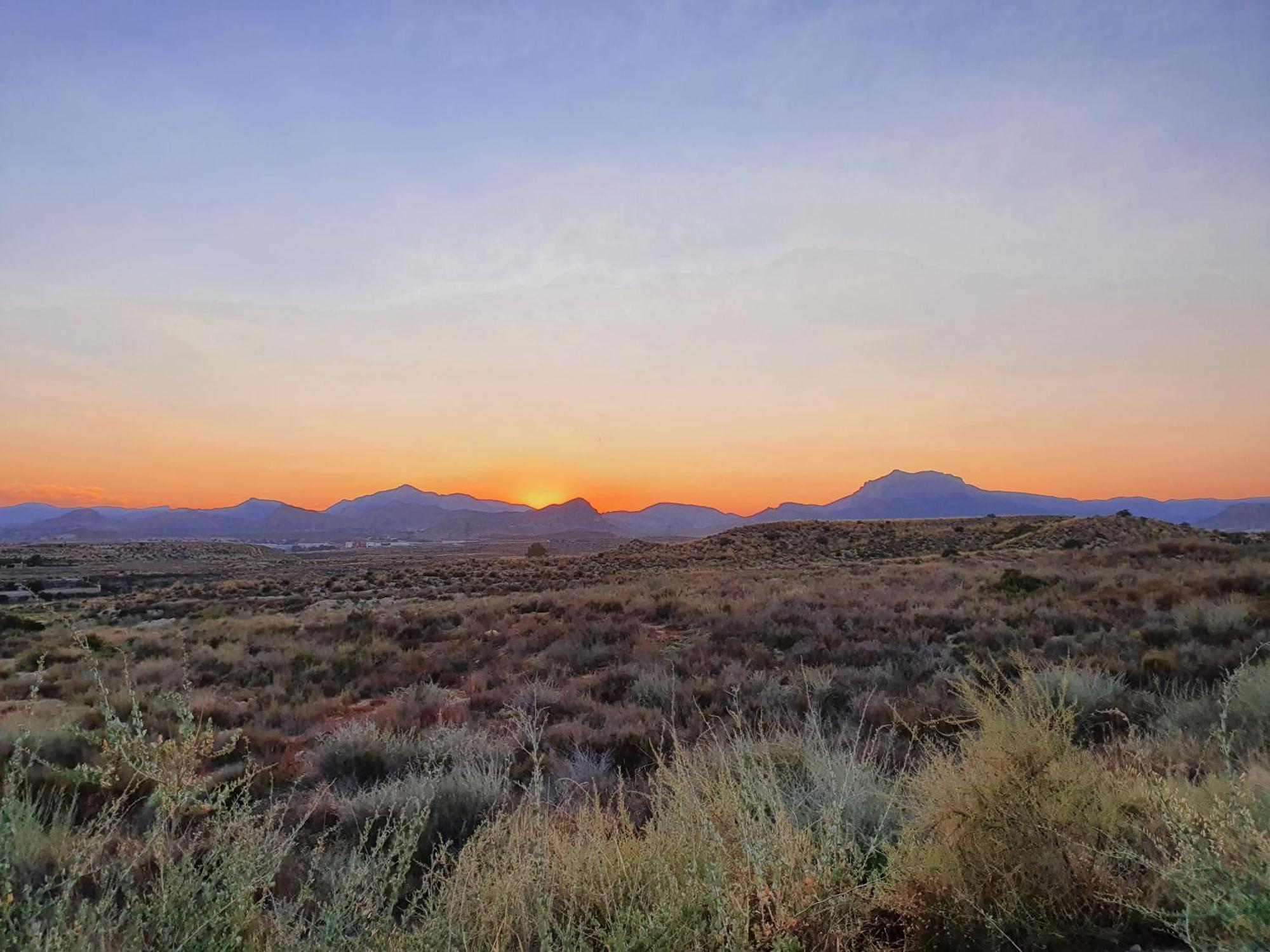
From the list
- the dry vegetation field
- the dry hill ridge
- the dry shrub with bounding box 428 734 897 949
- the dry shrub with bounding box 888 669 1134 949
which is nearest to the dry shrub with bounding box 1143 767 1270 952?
the dry vegetation field

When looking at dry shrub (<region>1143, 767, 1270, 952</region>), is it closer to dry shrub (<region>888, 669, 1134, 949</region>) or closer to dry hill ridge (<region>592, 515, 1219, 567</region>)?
dry shrub (<region>888, 669, 1134, 949</region>)

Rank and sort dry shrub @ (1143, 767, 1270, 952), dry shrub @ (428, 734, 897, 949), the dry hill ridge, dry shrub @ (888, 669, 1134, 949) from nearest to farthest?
dry shrub @ (1143, 767, 1270, 952), dry shrub @ (428, 734, 897, 949), dry shrub @ (888, 669, 1134, 949), the dry hill ridge

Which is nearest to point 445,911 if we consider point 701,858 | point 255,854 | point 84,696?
point 255,854

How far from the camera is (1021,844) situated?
3.22m

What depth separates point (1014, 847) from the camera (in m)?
3.21

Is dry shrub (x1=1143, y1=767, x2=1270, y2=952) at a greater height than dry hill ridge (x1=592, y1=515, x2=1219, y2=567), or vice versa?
dry shrub (x1=1143, y1=767, x2=1270, y2=952)

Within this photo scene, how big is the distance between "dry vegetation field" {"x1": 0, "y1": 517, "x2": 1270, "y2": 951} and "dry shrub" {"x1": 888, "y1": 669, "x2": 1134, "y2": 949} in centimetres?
2

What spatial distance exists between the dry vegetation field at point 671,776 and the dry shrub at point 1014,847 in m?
0.02

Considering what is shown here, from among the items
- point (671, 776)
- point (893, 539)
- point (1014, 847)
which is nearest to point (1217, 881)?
point (1014, 847)

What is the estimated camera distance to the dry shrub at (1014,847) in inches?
117

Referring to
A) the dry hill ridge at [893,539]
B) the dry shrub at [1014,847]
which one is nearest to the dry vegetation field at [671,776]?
the dry shrub at [1014,847]

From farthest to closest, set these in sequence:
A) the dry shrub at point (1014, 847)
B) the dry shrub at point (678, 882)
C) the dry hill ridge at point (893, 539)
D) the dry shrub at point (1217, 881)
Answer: the dry hill ridge at point (893, 539), the dry shrub at point (1014, 847), the dry shrub at point (678, 882), the dry shrub at point (1217, 881)

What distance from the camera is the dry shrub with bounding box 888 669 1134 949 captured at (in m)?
2.97

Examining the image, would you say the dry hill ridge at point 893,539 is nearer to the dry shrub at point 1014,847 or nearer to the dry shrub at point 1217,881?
the dry shrub at point 1014,847
